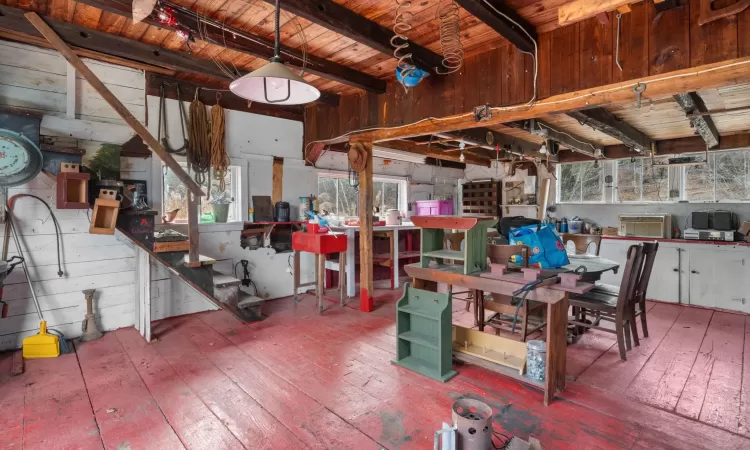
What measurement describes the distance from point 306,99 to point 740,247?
5.52m

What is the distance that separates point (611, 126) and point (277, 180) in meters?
4.12

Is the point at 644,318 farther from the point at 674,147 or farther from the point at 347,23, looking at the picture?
the point at 347,23

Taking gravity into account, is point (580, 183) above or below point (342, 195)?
above

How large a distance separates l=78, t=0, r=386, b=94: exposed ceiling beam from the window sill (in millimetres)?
2155

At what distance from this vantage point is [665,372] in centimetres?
290

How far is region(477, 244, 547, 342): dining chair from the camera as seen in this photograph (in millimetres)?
2744

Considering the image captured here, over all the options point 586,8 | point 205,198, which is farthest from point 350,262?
point 586,8

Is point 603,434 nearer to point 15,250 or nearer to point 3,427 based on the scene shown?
point 3,427

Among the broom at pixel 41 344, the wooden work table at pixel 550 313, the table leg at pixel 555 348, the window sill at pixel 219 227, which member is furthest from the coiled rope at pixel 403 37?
the broom at pixel 41 344

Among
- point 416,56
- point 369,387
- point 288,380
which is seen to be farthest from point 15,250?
point 416,56

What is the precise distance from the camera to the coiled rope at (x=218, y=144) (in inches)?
173

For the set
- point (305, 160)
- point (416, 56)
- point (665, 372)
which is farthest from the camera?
point (305, 160)

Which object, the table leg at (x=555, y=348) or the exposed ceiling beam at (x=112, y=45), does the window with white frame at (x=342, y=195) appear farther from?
the table leg at (x=555, y=348)

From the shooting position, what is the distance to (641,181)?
598 centimetres
